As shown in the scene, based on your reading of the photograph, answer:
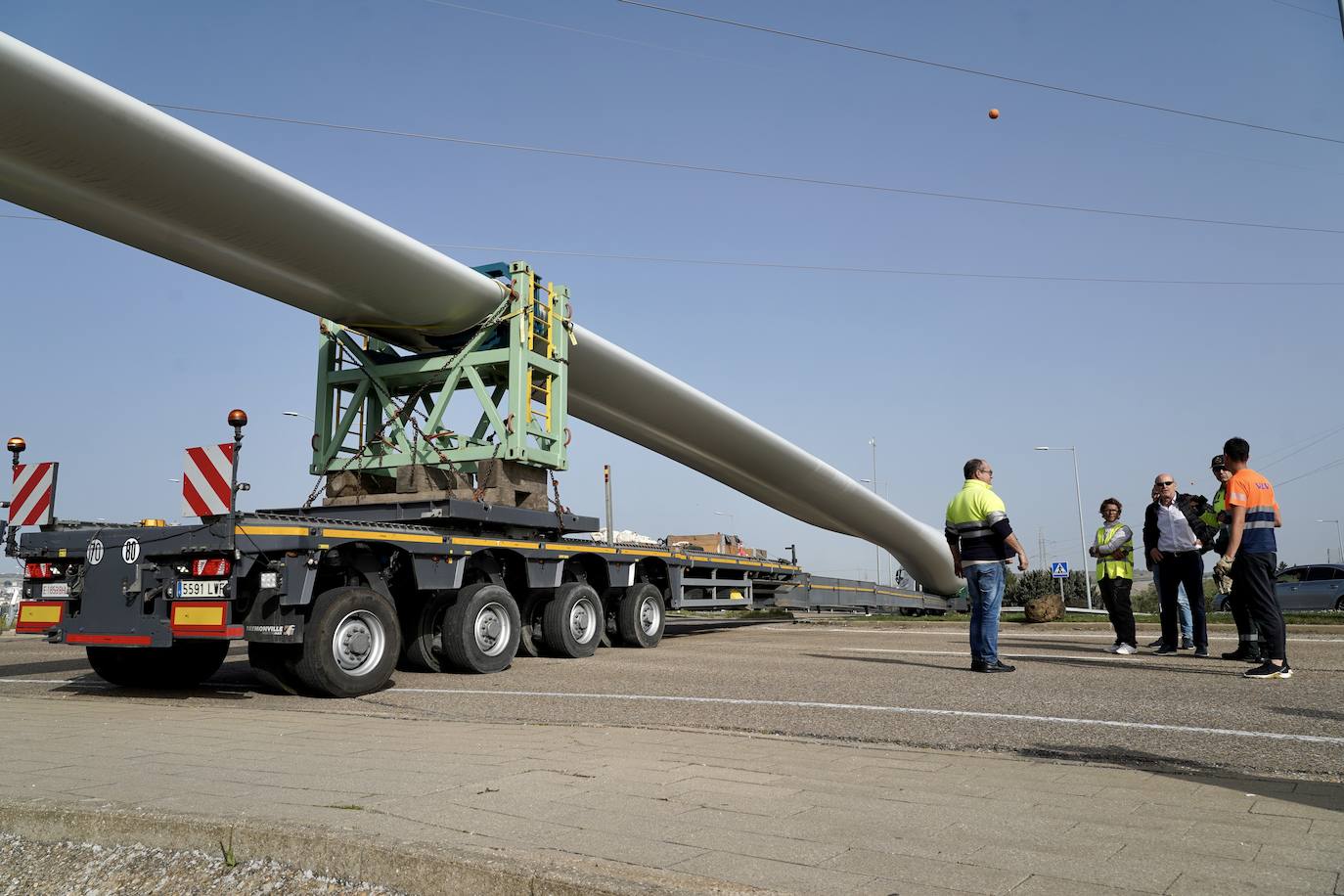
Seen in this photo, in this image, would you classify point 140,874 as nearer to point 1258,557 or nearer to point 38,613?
point 38,613

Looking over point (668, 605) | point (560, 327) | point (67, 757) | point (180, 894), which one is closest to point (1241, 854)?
point (180, 894)

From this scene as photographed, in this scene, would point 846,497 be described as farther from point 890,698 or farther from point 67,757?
point 67,757

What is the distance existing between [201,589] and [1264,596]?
7474 mm

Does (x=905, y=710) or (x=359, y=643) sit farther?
(x=359, y=643)

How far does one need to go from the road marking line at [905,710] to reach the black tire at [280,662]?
0.70m

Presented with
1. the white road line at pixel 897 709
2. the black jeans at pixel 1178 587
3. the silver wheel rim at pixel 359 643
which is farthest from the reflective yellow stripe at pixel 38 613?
the black jeans at pixel 1178 587

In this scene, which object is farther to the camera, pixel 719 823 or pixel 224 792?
pixel 224 792

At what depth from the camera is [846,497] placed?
19875 mm

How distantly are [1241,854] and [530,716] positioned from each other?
4312mm

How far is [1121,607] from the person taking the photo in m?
9.47

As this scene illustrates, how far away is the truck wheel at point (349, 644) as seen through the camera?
24.1 feet

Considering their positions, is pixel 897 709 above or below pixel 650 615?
below

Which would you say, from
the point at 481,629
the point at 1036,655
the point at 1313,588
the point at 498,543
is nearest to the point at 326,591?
the point at 481,629

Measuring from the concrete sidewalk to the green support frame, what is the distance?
18.7 feet
